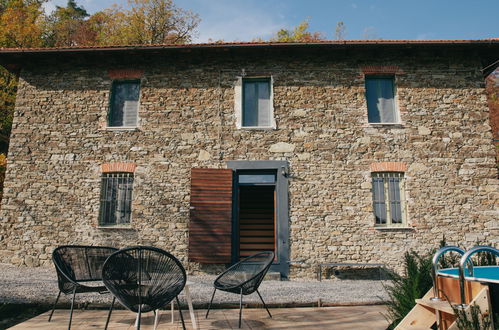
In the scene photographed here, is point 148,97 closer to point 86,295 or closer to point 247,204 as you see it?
point 247,204

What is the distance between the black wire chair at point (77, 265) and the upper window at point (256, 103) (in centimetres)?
504

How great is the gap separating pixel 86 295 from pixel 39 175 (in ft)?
14.3

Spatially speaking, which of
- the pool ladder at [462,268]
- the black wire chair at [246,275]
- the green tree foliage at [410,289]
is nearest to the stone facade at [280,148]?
the black wire chair at [246,275]

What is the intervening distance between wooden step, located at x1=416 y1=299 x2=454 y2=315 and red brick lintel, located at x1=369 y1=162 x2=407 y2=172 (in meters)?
5.33

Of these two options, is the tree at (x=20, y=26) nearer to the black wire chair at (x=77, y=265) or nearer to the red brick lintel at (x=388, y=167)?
the black wire chair at (x=77, y=265)

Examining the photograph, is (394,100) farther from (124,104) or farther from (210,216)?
(124,104)

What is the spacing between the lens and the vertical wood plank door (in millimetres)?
7484

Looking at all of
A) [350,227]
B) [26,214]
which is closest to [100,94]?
[26,214]

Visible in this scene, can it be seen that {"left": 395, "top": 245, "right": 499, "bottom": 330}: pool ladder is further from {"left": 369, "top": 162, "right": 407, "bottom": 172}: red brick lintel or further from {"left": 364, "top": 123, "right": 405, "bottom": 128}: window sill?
{"left": 364, "top": 123, "right": 405, "bottom": 128}: window sill

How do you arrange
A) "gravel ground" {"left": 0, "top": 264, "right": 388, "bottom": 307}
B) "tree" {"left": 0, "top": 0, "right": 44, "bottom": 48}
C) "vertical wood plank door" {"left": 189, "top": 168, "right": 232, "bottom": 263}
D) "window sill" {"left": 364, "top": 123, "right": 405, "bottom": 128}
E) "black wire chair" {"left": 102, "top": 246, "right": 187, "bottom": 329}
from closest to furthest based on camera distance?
1. "black wire chair" {"left": 102, "top": 246, "right": 187, "bottom": 329}
2. "gravel ground" {"left": 0, "top": 264, "right": 388, "bottom": 307}
3. "vertical wood plank door" {"left": 189, "top": 168, "right": 232, "bottom": 263}
4. "window sill" {"left": 364, "top": 123, "right": 405, "bottom": 128}
5. "tree" {"left": 0, "top": 0, "right": 44, "bottom": 48}

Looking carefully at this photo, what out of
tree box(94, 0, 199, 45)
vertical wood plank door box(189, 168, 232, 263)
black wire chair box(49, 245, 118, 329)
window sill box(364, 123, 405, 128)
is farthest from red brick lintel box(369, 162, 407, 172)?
tree box(94, 0, 199, 45)

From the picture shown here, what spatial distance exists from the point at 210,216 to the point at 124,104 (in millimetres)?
3531

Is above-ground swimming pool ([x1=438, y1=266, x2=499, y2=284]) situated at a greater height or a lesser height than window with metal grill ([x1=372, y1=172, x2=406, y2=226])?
lesser

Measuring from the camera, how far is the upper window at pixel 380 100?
832 centimetres
